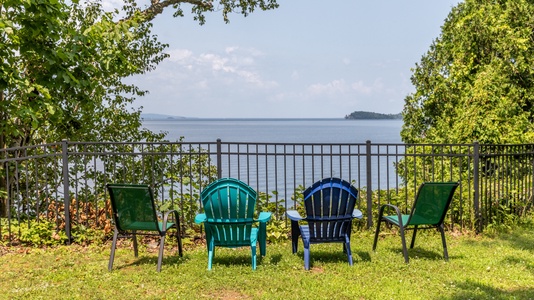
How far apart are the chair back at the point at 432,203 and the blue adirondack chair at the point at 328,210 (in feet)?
2.61

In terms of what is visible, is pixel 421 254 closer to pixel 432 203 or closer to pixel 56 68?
pixel 432 203

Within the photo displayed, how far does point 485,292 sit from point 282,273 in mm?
2149

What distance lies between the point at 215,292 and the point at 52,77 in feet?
17.1

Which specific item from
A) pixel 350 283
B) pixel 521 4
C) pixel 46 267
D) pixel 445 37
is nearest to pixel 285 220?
pixel 350 283

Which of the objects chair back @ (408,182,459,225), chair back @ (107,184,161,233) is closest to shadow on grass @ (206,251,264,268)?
chair back @ (107,184,161,233)

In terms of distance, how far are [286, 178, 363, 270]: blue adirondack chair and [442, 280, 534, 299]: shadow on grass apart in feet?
4.53

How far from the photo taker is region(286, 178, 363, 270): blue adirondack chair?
229 inches

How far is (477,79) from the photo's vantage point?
11281 millimetres

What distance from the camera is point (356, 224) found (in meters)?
7.91

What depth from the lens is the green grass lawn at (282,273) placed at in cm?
488

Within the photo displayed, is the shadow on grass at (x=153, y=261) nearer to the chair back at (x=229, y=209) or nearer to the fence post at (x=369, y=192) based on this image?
the chair back at (x=229, y=209)

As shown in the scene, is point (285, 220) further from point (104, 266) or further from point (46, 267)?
point (46, 267)

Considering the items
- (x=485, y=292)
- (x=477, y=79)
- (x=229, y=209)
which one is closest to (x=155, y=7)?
(x=477, y=79)

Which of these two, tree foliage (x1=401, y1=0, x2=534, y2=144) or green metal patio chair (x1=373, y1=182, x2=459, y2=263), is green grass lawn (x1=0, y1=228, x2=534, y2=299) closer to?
green metal patio chair (x1=373, y1=182, x2=459, y2=263)
